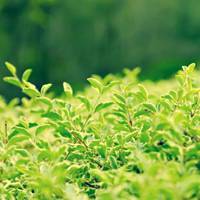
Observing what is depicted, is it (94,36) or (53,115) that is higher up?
(94,36)

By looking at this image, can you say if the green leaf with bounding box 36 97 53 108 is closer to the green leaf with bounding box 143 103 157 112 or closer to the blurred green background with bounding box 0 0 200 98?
the green leaf with bounding box 143 103 157 112

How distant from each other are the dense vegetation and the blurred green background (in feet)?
50.6

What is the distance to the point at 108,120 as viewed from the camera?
224 centimetres

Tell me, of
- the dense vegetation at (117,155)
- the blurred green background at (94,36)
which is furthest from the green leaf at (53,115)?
the blurred green background at (94,36)

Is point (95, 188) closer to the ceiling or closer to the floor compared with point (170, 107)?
closer to the floor

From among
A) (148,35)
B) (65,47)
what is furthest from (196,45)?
(65,47)

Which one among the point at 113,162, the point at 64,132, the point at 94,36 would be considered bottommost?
the point at 113,162

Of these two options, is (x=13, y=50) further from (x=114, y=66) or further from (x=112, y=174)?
(x=112, y=174)

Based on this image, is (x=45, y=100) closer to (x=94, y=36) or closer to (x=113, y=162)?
(x=113, y=162)

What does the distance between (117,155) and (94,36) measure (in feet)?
55.9

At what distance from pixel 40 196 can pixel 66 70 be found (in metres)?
17.0

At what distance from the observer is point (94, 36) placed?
18797 millimetres

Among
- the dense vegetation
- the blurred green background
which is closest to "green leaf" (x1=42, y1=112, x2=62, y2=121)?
the dense vegetation

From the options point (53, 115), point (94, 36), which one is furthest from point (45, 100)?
point (94, 36)
